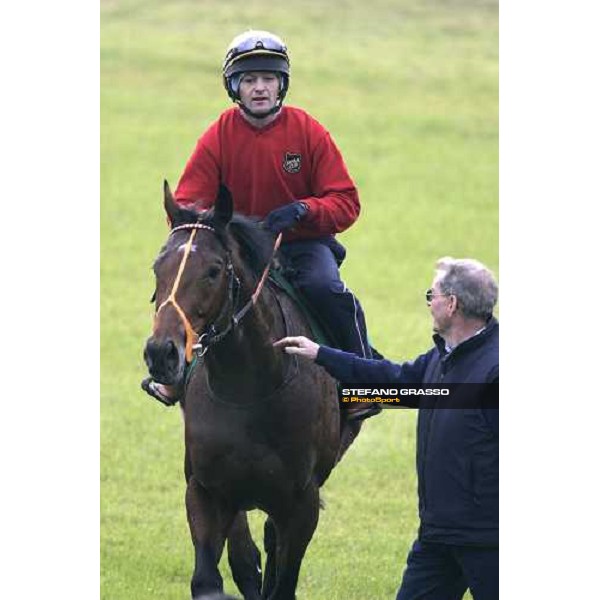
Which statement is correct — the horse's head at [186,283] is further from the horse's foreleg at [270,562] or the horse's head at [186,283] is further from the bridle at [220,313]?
the horse's foreleg at [270,562]

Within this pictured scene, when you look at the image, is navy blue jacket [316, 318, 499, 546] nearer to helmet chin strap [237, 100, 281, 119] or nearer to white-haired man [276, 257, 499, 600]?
white-haired man [276, 257, 499, 600]

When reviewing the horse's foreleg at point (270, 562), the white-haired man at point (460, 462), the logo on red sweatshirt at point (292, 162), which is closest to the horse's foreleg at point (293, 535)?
the horse's foreleg at point (270, 562)

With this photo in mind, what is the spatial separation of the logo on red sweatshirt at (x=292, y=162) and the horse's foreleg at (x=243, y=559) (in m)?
1.84

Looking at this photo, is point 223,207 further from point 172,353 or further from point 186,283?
point 172,353

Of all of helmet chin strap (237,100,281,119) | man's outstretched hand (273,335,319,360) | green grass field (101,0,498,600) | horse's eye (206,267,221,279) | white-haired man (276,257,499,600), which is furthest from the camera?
green grass field (101,0,498,600)

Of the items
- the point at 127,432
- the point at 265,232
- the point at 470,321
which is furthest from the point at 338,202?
the point at 127,432

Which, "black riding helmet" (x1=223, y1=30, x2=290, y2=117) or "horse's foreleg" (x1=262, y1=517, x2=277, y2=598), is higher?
"black riding helmet" (x1=223, y1=30, x2=290, y2=117)

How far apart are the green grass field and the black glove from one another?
8.33 ft

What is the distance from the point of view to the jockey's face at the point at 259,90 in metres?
7.98

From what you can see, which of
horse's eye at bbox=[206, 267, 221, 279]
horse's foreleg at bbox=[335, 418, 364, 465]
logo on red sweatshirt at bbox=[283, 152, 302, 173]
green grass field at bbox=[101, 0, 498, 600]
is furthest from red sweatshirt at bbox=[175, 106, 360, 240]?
green grass field at bbox=[101, 0, 498, 600]

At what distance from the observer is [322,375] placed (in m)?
7.88

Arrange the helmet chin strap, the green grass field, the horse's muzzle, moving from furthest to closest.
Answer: the green grass field
the helmet chin strap
the horse's muzzle

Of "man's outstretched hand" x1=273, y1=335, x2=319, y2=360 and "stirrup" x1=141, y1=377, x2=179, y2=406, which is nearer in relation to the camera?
"man's outstretched hand" x1=273, y1=335, x2=319, y2=360

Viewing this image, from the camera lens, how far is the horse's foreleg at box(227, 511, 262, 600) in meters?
8.35
